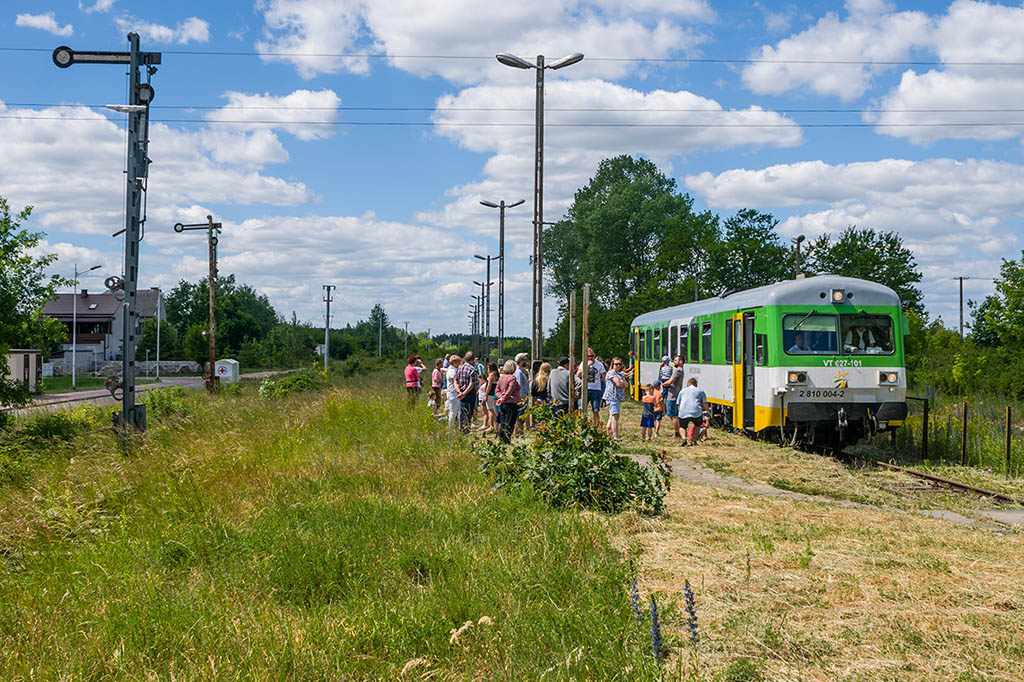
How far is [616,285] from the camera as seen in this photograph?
6244 centimetres

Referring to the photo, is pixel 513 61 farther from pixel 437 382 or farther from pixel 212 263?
pixel 212 263

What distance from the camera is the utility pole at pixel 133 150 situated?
1505 cm

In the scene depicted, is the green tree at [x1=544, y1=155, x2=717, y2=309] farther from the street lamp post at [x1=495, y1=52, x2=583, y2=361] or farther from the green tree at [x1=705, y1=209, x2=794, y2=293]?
the street lamp post at [x1=495, y1=52, x2=583, y2=361]

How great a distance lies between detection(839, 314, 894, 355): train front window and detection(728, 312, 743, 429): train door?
216 centimetres

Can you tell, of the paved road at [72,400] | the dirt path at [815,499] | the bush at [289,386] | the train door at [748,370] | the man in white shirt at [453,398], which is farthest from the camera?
the bush at [289,386]

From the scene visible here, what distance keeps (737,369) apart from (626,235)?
43649mm

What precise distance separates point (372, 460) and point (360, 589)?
579 centimetres

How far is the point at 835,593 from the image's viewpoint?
625cm

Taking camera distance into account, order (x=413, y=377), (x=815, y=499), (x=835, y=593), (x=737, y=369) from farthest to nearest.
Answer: (x=413, y=377)
(x=737, y=369)
(x=815, y=499)
(x=835, y=593)

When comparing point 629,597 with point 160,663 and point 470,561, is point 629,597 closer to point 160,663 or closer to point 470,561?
point 470,561

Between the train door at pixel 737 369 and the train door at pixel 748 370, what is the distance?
0.44 ft

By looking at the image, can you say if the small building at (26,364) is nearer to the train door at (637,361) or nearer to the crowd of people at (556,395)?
the train door at (637,361)

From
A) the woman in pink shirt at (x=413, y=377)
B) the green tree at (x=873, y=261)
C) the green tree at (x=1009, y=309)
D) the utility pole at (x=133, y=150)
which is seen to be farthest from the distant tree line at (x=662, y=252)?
the utility pole at (x=133, y=150)

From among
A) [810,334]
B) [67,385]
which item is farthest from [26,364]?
[810,334]
